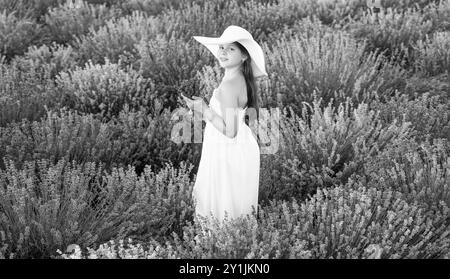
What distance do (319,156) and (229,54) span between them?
1207mm

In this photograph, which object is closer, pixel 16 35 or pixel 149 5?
pixel 16 35

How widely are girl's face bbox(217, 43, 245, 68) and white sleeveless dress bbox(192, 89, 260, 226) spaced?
18cm

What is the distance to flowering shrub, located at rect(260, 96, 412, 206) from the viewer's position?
3.64m

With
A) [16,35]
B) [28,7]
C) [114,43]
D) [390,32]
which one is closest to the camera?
[114,43]

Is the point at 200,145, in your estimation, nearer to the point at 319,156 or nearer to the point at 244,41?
the point at 319,156

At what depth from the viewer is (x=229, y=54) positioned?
Result: 2.89 m

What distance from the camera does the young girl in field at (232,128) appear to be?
9.37 feet

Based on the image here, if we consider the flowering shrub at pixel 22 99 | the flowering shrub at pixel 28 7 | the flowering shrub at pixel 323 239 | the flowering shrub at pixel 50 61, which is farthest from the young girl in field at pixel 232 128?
the flowering shrub at pixel 28 7

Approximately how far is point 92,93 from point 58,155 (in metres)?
1.15

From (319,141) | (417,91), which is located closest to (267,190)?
(319,141)

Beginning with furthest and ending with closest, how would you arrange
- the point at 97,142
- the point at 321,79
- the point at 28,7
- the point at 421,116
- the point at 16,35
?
the point at 28,7 → the point at 16,35 → the point at 321,79 → the point at 421,116 → the point at 97,142

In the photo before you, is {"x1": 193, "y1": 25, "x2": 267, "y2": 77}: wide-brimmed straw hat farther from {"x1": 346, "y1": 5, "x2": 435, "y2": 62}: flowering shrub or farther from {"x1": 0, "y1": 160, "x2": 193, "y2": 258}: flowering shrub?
{"x1": 346, "y1": 5, "x2": 435, "y2": 62}: flowering shrub

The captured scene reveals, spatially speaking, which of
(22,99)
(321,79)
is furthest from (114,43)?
(321,79)
